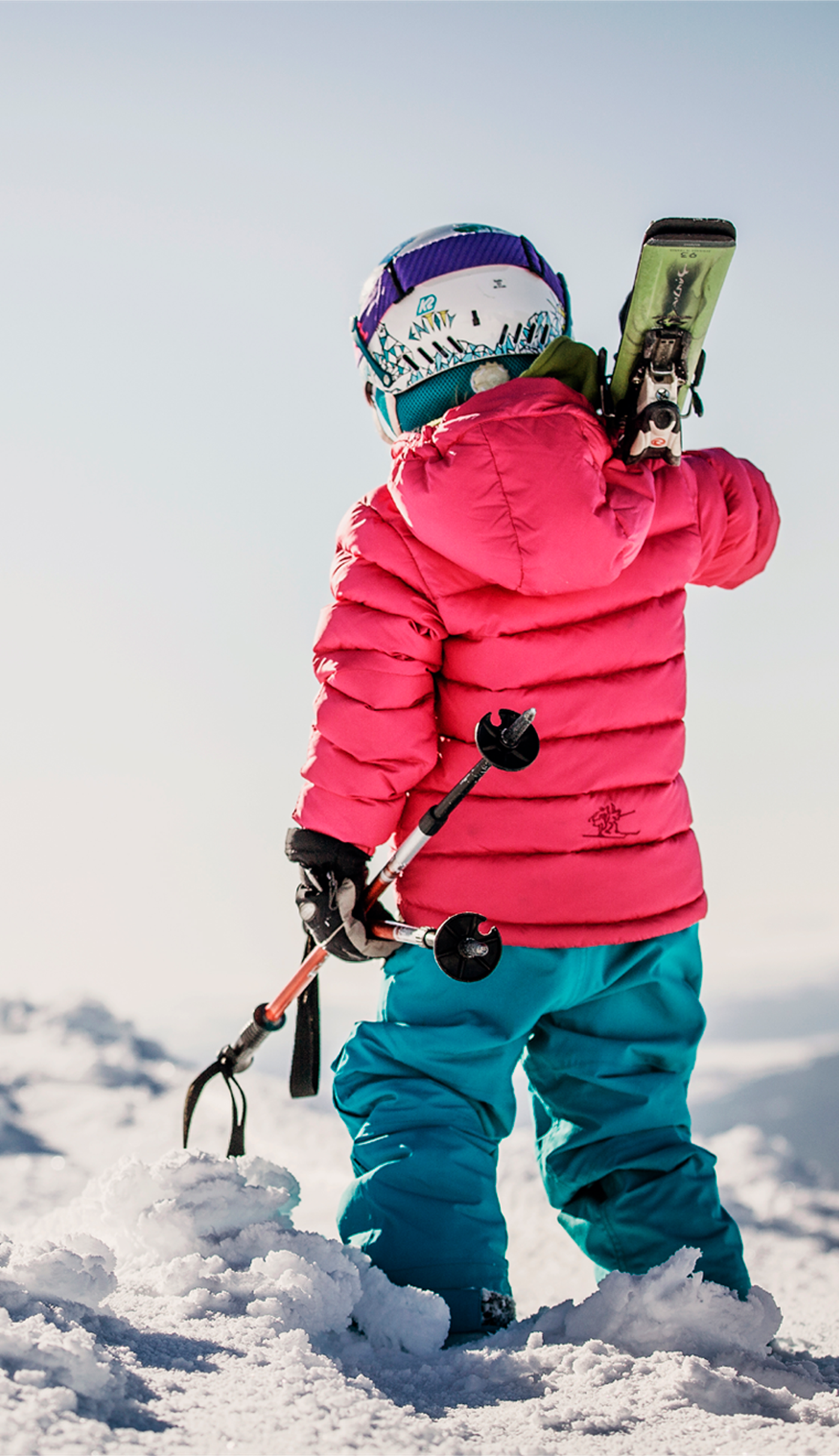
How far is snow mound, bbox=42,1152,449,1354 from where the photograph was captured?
1.33 metres

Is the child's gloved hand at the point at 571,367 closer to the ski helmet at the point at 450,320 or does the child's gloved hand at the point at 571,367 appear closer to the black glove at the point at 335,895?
the ski helmet at the point at 450,320

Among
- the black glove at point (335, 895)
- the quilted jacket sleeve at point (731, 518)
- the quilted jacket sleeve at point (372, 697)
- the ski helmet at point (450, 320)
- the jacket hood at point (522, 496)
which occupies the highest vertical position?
the ski helmet at point (450, 320)

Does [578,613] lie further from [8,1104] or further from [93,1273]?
[8,1104]

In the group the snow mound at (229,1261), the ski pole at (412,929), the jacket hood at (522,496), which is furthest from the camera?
the jacket hood at (522,496)

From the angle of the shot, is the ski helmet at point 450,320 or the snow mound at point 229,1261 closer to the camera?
the snow mound at point 229,1261

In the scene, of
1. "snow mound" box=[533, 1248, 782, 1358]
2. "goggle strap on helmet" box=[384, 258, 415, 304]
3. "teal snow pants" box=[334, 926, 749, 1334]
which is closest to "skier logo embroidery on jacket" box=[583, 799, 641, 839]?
"teal snow pants" box=[334, 926, 749, 1334]

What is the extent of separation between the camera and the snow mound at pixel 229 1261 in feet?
4.35

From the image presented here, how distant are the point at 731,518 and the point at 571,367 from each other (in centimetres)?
46

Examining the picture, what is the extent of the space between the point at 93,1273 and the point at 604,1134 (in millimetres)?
924

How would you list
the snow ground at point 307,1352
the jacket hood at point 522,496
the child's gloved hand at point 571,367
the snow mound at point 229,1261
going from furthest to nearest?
the child's gloved hand at point 571,367 < the jacket hood at point 522,496 < the snow mound at point 229,1261 < the snow ground at point 307,1352

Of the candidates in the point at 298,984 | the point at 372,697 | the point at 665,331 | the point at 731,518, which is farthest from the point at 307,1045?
the point at 665,331

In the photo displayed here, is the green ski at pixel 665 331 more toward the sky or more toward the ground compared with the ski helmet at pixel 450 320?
more toward the ground

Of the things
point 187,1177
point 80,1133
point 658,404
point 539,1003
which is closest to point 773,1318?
point 539,1003

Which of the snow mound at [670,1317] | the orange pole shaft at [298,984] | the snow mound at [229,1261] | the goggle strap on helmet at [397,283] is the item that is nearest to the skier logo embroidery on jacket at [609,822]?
the orange pole shaft at [298,984]
